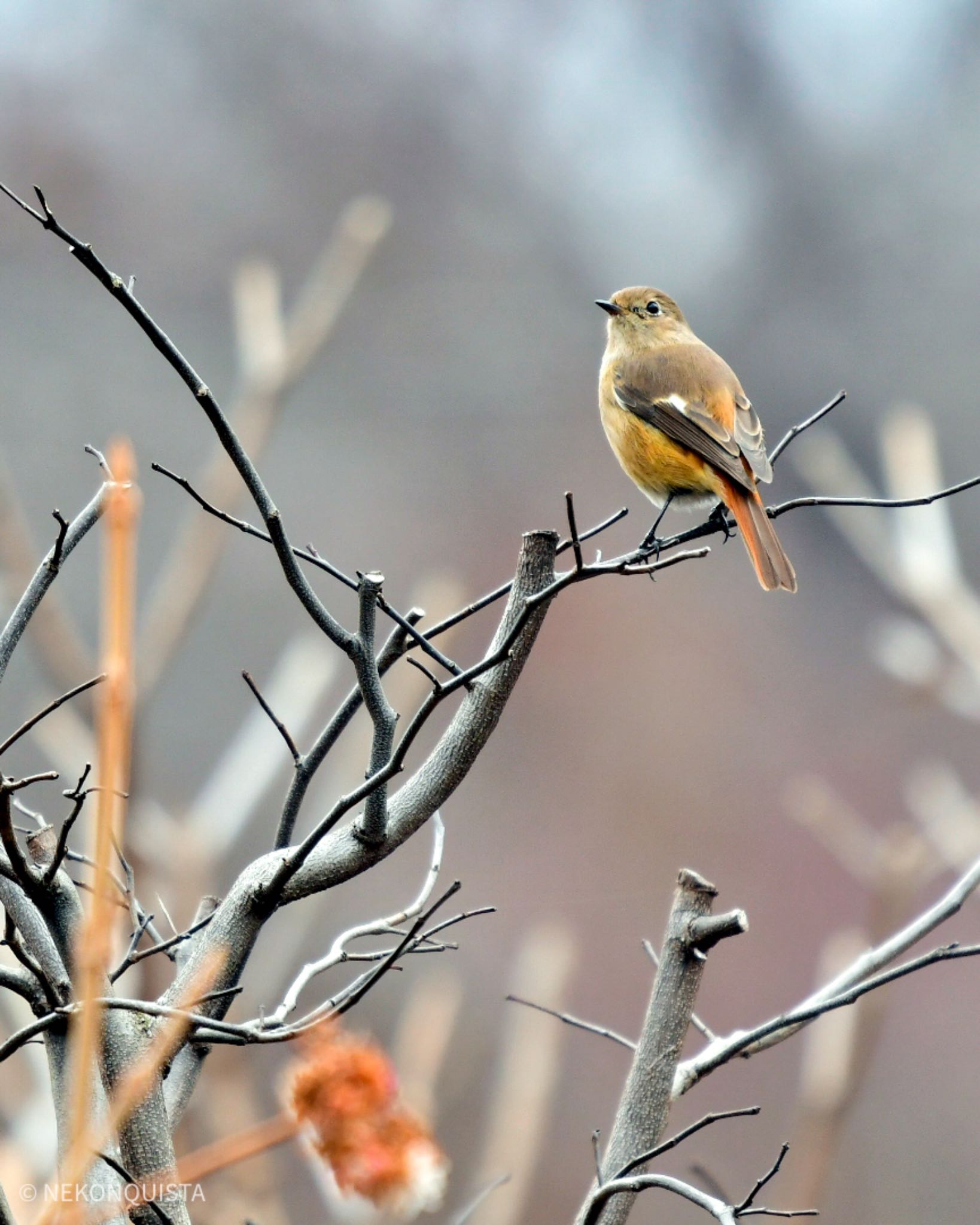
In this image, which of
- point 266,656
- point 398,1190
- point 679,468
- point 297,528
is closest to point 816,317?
point 297,528

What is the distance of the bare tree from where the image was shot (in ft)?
3.43

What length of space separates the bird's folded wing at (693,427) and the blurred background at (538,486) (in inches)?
19.1

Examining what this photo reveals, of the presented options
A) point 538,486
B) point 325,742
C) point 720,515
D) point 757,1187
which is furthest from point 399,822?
point 538,486

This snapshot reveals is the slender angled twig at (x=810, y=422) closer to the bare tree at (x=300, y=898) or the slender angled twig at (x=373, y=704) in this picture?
the bare tree at (x=300, y=898)

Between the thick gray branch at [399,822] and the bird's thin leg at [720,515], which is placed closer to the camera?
the thick gray branch at [399,822]

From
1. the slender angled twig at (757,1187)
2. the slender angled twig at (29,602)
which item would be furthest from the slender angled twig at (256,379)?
the slender angled twig at (757,1187)

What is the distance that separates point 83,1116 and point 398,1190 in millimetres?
516

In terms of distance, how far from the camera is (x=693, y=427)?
3002mm

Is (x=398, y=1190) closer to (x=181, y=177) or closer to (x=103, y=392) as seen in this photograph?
(x=103, y=392)

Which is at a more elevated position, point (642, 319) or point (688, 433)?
point (642, 319)

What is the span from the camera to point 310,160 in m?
11.7

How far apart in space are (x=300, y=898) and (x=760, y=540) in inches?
69.0

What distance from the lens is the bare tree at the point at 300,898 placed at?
1.05m

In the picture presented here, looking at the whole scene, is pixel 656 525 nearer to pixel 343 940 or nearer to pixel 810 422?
pixel 810 422
